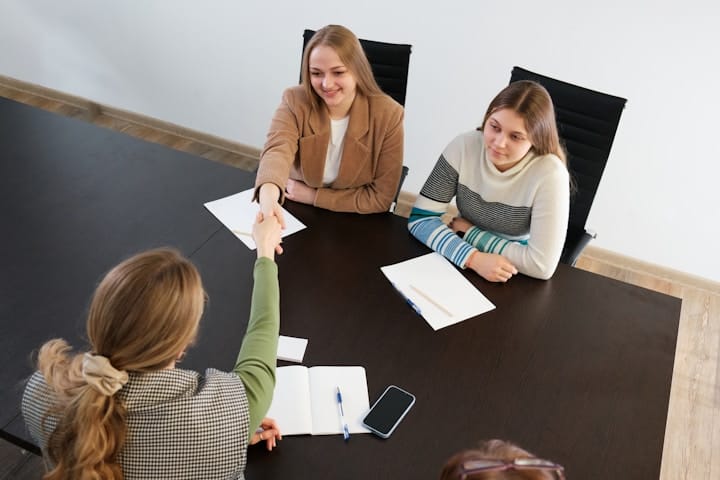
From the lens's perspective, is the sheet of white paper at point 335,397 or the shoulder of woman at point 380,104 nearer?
the sheet of white paper at point 335,397

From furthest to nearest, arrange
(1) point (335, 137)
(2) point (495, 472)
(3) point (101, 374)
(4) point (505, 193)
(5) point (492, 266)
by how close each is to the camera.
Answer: (1) point (335, 137) < (4) point (505, 193) < (5) point (492, 266) < (3) point (101, 374) < (2) point (495, 472)

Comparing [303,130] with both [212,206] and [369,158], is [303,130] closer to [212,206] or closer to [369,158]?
[369,158]

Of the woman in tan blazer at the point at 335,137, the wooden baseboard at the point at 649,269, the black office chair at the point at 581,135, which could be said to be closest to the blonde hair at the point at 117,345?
the woman in tan blazer at the point at 335,137

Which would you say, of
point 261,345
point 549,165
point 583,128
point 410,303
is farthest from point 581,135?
point 261,345

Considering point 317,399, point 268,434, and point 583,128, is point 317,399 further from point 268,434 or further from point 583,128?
point 583,128

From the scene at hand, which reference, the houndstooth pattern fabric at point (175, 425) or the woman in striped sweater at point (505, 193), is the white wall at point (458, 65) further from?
the houndstooth pattern fabric at point (175, 425)

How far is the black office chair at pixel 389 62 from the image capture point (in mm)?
2311

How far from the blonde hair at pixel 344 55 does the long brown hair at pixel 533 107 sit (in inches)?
17.1

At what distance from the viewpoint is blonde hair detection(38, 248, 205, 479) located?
37.9 inches

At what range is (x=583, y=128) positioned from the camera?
6.78 ft

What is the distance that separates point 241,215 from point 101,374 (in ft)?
3.07

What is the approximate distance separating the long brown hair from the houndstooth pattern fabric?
1.07 metres

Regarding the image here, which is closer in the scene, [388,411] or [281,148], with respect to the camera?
[388,411]

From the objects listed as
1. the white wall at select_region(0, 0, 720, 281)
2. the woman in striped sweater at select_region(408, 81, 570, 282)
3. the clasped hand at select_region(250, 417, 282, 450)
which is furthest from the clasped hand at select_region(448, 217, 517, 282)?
the white wall at select_region(0, 0, 720, 281)
